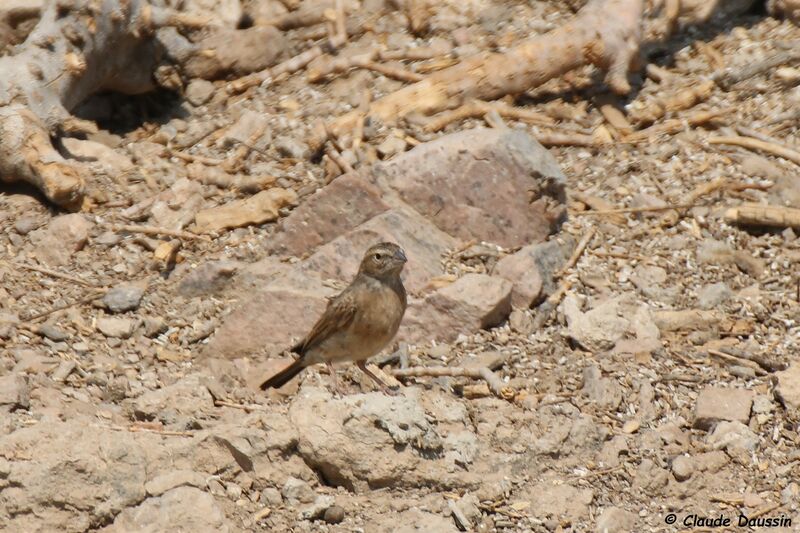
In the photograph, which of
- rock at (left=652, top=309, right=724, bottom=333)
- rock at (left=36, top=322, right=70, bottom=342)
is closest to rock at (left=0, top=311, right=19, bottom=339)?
rock at (left=36, top=322, right=70, bottom=342)

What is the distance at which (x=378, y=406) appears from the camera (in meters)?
5.90

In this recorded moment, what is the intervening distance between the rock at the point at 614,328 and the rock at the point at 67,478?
113 inches

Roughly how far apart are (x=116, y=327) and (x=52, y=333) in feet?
1.27

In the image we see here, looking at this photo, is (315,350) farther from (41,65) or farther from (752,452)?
(41,65)

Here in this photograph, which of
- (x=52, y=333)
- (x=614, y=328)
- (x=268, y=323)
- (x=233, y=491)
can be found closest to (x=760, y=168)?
(x=614, y=328)

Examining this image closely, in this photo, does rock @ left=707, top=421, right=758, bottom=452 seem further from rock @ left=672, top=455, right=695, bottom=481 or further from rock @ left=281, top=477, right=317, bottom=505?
rock @ left=281, top=477, right=317, bottom=505

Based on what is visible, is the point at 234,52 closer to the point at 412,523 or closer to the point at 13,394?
the point at 13,394

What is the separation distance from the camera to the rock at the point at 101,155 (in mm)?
9062

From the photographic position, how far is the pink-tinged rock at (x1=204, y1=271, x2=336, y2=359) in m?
7.42

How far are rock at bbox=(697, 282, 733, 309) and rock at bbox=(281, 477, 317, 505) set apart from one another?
3054mm

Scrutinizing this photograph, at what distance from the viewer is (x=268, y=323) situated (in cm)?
746

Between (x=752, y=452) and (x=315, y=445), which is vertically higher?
(x=315, y=445)

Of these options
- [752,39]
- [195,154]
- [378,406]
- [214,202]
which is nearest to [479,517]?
[378,406]

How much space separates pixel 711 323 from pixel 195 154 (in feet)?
13.5
